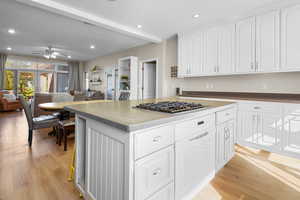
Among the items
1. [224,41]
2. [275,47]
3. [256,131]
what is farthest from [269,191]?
[224,41]

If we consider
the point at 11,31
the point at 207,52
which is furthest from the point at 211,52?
the point at 11,31

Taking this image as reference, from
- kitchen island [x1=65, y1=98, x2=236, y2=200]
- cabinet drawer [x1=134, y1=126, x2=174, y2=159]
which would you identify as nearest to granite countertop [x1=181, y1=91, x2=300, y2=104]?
kitchen island [x1=65, y1=98, x2=236, y2=200]

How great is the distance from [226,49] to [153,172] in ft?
10.4

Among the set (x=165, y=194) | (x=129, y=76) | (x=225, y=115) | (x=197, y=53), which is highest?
(x=197, y=53)

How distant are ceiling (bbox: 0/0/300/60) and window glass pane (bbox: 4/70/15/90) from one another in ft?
9.88

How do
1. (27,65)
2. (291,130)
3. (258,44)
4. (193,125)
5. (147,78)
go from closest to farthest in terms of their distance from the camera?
(193,125) < (291,130) < (258,44) < (147,78) < (27,65)

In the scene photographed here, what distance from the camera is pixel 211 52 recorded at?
3.40m

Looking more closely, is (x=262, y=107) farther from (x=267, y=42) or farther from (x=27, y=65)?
(x=27, y=65)

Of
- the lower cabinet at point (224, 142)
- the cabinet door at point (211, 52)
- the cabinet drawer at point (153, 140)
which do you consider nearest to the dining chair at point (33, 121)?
the cabinet drawer at point (153, 140)

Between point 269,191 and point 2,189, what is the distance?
9.22 ft

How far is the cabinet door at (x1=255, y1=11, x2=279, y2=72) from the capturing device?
2.58 meters

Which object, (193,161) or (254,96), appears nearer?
(193,161)

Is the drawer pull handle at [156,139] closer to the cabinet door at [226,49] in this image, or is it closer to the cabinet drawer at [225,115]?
the cabinet drawer at [225,115]

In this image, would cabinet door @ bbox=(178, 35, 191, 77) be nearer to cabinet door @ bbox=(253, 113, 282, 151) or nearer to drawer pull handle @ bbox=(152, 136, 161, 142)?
cabinet door @ bbox=(253, 113, 282, 151)
